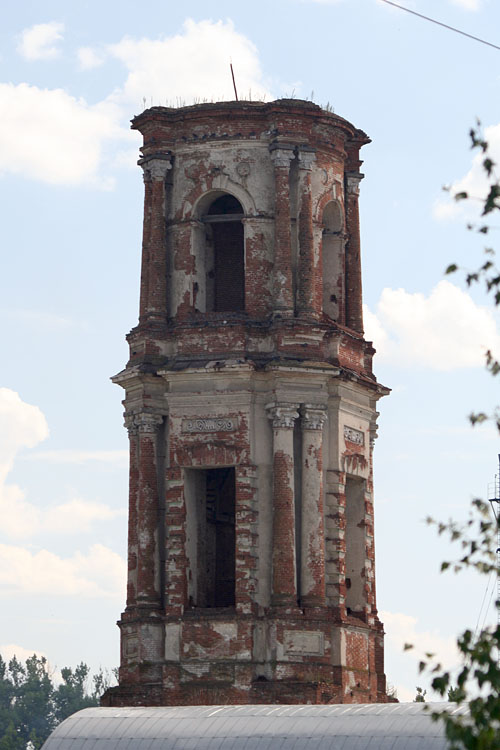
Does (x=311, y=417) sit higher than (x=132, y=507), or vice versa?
(x=311, y=417)

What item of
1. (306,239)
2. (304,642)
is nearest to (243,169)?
(306,239)

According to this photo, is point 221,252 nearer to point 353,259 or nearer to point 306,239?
point 306,239

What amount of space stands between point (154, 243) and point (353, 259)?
432 cm

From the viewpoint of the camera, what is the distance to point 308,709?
1217 inches

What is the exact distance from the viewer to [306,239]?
35.9 m

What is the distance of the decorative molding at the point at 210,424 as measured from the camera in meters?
35.2

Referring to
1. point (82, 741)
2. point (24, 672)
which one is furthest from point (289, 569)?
point (24, 672)

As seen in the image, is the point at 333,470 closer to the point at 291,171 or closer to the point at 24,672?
the point at 291,171

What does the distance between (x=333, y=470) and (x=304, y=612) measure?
2.97 metres

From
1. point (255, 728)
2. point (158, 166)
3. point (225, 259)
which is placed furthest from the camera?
point (225, 259)

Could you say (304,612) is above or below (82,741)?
above

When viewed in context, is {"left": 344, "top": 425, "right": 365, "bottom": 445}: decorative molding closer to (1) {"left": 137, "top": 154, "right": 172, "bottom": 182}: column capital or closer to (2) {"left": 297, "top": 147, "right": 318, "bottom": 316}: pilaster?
(2) {"left": 297, "top": 147, "right": 318, "bottom": 316}: pilaster

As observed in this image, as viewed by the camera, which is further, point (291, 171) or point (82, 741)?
point (291, 171)

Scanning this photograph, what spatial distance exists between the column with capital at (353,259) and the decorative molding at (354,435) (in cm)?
226
